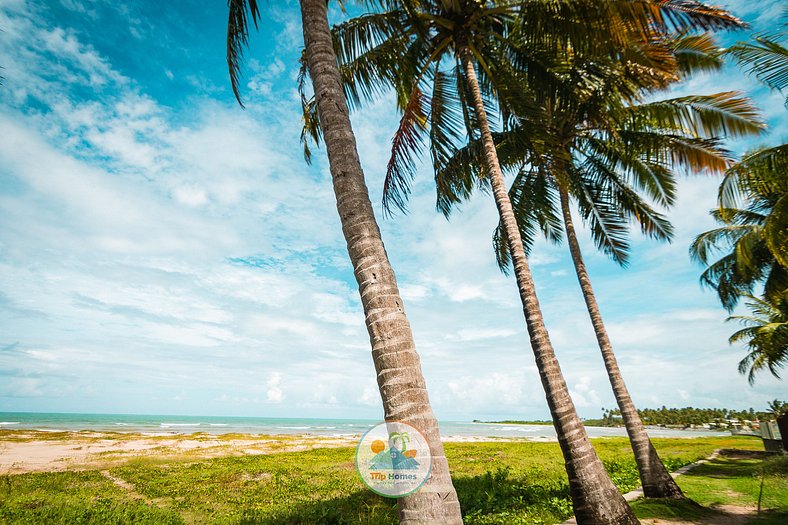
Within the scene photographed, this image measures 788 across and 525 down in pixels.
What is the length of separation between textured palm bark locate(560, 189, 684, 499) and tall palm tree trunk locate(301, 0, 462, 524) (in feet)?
20.4

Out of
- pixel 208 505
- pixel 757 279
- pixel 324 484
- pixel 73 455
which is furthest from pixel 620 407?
pixel 73 455

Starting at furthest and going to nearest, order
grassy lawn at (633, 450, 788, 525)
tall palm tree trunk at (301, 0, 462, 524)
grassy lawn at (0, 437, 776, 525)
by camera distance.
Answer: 1. grassy lawn at (0, 437, 776, 525)
2. grassy lawn at (633, 450, 788, 525)
3. tall palm tree trunk at (301, 0, 462, 524)

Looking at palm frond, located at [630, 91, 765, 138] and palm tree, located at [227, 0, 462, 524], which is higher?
palm frond, located at [630, 91, 765, 138]

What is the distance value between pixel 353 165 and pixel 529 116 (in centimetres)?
597

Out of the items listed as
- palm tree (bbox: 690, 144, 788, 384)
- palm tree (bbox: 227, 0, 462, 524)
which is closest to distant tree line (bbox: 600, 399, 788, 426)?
palm tree (bbox: 690, 144, 788, 384)

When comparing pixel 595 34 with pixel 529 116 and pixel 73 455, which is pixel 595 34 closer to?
pixel 529 116

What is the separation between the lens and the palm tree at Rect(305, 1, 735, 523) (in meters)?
5.19

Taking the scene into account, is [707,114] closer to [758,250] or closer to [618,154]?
[618,154]

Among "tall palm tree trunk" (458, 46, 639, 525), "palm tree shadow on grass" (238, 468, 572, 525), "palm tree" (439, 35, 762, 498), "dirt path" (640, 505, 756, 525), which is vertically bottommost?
"palm tree shadow on grass" (238, 468, 572, 525)

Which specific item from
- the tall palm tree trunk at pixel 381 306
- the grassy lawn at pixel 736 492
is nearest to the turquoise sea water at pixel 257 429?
the grassy lawn at pixel 736 492

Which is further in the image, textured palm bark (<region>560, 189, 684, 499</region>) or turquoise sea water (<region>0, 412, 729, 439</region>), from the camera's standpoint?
turquoise sea water (<region>0, 412, 729, 439</region>)

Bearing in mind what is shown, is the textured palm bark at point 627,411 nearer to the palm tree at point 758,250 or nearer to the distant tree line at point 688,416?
the palm tree at point 758,250

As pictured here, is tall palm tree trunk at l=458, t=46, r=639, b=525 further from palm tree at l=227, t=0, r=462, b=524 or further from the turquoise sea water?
the turquoise sea water

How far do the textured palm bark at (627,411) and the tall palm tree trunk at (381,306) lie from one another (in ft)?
20.4
